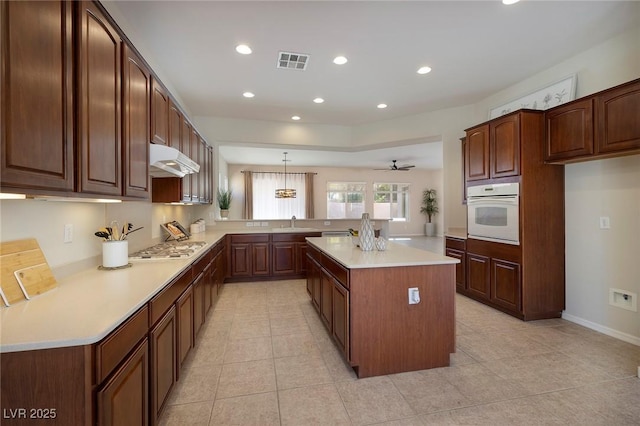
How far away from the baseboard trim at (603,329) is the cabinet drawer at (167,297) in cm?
398

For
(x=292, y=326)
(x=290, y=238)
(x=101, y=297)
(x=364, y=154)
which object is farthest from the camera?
(x=364, y=154)

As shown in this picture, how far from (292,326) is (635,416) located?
8.50 ft

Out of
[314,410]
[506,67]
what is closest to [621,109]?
[506,67]

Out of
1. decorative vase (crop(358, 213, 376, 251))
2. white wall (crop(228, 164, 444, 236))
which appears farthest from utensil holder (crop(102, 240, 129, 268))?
white wall (crop(228, 164, 444, 236))

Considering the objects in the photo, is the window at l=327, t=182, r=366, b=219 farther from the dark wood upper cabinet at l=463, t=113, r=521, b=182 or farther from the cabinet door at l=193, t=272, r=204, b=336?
the cabinet door at l=193, t=272, r=204, b=336

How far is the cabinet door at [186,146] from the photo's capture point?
315 centimetres

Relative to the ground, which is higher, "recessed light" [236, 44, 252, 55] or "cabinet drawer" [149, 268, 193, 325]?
"recessed light" [236, 44, 252, 55]

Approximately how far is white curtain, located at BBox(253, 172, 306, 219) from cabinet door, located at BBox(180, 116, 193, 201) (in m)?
6.10

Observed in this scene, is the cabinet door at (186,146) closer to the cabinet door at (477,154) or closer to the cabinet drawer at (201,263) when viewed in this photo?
the cabinet drawer at (201,263)

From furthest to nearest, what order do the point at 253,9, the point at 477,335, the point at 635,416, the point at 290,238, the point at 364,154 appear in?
the point at 364,154
the point at 290,238
the point at 477,335
the point at 253,9
the point at 635,416

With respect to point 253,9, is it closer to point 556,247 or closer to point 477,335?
point 477,335

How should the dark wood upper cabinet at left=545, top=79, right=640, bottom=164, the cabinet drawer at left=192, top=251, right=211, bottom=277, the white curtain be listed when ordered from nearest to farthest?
the dark wood upper cabinet at left=545, top=79, right=640, bottom=164
the cabinet drawer at left=192, top=251, right=211, bottom=277
the white curtain

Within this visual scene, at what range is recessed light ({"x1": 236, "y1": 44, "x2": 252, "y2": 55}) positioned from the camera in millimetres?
2736

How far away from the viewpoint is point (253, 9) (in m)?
2.24
